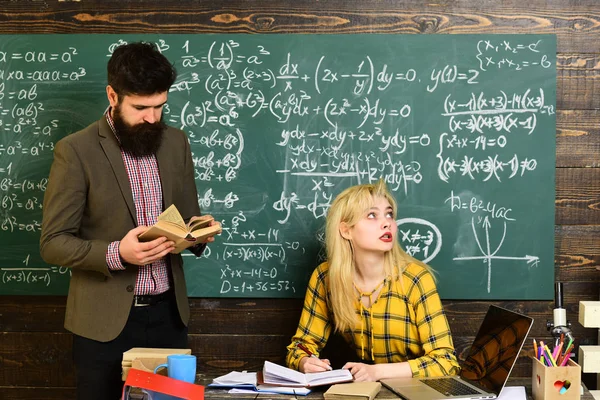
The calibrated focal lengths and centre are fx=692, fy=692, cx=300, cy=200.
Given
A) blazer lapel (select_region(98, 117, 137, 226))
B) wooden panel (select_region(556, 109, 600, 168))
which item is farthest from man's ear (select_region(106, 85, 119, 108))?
wooden panel (select_region(556, 109, 600, 168))

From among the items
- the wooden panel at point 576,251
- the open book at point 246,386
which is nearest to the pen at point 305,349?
the open book at point 246,386

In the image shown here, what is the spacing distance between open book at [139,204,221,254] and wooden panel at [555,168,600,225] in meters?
1.67

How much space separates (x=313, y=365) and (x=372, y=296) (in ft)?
1.23

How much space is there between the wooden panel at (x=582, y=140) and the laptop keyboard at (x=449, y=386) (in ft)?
4.82

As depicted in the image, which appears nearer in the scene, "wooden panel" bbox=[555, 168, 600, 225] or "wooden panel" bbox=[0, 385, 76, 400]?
"wooden panel" bbox=[555, 168, 600, 225]

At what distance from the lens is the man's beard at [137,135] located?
2.47 metres

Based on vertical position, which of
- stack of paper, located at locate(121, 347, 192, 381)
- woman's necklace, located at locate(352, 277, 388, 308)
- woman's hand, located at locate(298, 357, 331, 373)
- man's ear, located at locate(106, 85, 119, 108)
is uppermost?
man's ear, located at locate(106, 85, 119, 108)

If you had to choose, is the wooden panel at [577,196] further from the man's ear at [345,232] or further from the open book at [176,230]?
the open book at [176,230]

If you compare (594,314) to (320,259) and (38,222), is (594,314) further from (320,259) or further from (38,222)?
(38,222)

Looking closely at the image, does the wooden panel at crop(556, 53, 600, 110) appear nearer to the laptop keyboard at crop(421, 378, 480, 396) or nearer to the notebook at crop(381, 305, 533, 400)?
the notebook at crop(381, 305, 533, 400)

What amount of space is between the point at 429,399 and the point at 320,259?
4.50 ft

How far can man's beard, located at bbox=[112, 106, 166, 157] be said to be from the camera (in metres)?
2.47

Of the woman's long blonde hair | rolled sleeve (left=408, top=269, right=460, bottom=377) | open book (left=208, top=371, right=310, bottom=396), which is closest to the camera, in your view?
open book (left=208, top=371, right=310, bottom=396)

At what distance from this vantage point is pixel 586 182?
3.16 metres
